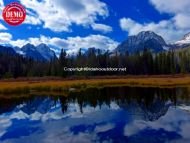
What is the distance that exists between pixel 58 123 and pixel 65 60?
123282mm

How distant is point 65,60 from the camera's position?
491 feet

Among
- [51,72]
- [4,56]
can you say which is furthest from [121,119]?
[4,56]

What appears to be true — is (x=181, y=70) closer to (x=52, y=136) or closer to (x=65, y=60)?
(x=65, y=60)

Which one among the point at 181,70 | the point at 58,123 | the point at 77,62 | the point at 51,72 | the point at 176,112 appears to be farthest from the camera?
the point at 181,70

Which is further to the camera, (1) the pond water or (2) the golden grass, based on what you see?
(2) the golden grass

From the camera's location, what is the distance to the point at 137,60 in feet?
538

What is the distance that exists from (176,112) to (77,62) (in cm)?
12965

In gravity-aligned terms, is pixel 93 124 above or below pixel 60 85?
below

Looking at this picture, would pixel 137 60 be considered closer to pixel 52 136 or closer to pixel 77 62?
pixel 77 62

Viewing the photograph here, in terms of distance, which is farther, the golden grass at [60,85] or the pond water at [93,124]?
the golden grass at [60,85]

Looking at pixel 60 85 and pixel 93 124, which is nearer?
pixel 93 124

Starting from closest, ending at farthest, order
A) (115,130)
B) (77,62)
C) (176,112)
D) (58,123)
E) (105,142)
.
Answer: (105,142)
(115,130)
(58,123)
(176,112)
(77,62)

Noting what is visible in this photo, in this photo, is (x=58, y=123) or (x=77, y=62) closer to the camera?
(x=58, y=123)

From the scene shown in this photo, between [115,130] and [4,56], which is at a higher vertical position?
[4,56]
